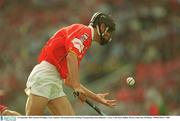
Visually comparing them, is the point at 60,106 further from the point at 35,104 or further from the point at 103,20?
the point at 103,20

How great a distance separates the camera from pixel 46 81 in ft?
25.1

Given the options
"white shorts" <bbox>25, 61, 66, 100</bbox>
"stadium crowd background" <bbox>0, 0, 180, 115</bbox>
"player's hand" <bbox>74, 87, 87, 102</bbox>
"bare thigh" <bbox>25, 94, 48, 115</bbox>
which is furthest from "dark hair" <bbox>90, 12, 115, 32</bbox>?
"stadium crowd background" <bbox>0, 0, 180, 115</bbox>

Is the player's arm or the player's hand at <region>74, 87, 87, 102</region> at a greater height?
the player's arm

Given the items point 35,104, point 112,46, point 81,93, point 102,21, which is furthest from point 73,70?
point 112,46

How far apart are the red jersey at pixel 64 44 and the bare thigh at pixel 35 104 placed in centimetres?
30

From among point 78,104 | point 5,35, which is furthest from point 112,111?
point 5,35

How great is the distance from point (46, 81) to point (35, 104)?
0.25 m

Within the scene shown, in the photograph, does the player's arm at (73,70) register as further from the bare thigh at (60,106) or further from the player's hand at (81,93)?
the bare thigh at (60,106)

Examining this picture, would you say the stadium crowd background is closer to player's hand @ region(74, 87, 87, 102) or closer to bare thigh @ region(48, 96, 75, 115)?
bare thigh @ region(48, 96, 75, 115)

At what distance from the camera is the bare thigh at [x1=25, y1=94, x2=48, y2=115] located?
24.6 ft

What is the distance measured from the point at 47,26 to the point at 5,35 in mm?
1041

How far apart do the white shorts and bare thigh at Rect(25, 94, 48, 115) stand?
42mm

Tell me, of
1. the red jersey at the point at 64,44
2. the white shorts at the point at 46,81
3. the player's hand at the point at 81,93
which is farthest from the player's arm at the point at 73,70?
the white shorts at the point at 46,81

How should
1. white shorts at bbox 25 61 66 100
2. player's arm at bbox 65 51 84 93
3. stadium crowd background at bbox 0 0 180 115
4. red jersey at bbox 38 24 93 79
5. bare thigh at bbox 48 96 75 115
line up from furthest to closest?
stadium crowd background at bbox 0 0 180 115
bare thigh at bbox 48 96 75 115
white shorts at bbox 25 61 66 100
red jersey at bbox 38 24 93 79
player's arm at bbox 65 51 84 93
